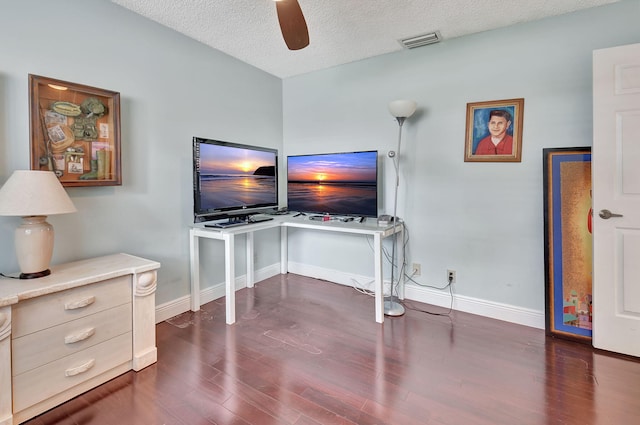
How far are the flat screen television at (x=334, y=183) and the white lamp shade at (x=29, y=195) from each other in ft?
6.85

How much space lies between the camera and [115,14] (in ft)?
7.32

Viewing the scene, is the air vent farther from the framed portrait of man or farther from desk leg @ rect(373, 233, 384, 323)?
desk leg @ rect(373, 233, 384, 323)

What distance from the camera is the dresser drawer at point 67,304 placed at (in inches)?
59.0

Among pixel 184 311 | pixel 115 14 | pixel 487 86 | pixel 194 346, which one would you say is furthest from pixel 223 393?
pixel 487 86

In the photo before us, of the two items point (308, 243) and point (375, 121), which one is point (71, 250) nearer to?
point (308, 243)

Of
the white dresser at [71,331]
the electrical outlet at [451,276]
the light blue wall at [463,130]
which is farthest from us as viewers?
the electrical outlet at [451,276]

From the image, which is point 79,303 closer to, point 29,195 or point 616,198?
point 29,195

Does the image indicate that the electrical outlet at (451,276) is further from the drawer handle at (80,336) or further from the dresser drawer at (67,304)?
the drawer handle at (80,336)

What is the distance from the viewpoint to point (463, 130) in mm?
2707

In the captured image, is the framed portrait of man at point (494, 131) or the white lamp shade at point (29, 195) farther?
the framed portrait of man at point (494, 131)

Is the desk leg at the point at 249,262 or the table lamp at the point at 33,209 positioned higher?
the table lamp at the point at 33,209

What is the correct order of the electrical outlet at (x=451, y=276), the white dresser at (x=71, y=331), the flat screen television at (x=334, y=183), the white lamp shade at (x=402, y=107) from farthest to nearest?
the flat screen television at (x=334, y=183) → the electrical outlet at (x=451, y=276) → the white lamp shade at (x=402, y=107) → the white dresser at (x=71, y=331)

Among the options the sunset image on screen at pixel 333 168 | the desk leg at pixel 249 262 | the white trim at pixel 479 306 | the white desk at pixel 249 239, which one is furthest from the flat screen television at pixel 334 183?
the white trim at pixel 479 306

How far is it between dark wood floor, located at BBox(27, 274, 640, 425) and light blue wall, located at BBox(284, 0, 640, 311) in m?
0.54
